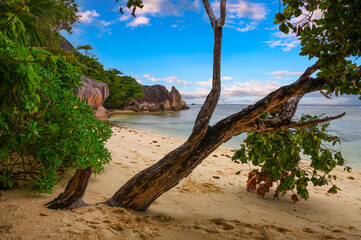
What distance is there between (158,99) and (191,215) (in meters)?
47.2

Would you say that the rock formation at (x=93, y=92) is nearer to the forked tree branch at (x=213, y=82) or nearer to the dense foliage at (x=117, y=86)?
the forked tree branch at (x=213, y=82)

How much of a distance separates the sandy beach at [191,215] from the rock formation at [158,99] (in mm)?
41721

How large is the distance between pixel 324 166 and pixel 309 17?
8.81ft

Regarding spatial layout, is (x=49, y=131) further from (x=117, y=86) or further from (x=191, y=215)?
(x=117, y=86)

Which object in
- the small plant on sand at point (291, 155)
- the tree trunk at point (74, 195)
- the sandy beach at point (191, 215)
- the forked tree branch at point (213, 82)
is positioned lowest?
the sandy beach at point (191, 215)

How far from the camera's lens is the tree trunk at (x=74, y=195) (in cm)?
240

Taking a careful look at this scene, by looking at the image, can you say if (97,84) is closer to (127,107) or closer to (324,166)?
(324,166)

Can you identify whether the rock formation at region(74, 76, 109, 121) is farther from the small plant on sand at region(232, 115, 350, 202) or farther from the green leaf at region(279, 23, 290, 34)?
the green leaf at region(279, 23, 290, 34)

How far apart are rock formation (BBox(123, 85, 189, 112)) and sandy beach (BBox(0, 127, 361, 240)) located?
4172 centimetres

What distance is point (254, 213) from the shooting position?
3.22 m

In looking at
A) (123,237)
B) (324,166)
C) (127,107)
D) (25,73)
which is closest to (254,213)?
(324,166)

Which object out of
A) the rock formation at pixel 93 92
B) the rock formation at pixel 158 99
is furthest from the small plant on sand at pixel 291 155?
the rock formation at pixel 158 99

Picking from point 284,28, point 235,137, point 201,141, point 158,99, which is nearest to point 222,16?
point 284,28

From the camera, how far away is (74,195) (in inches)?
98.0
